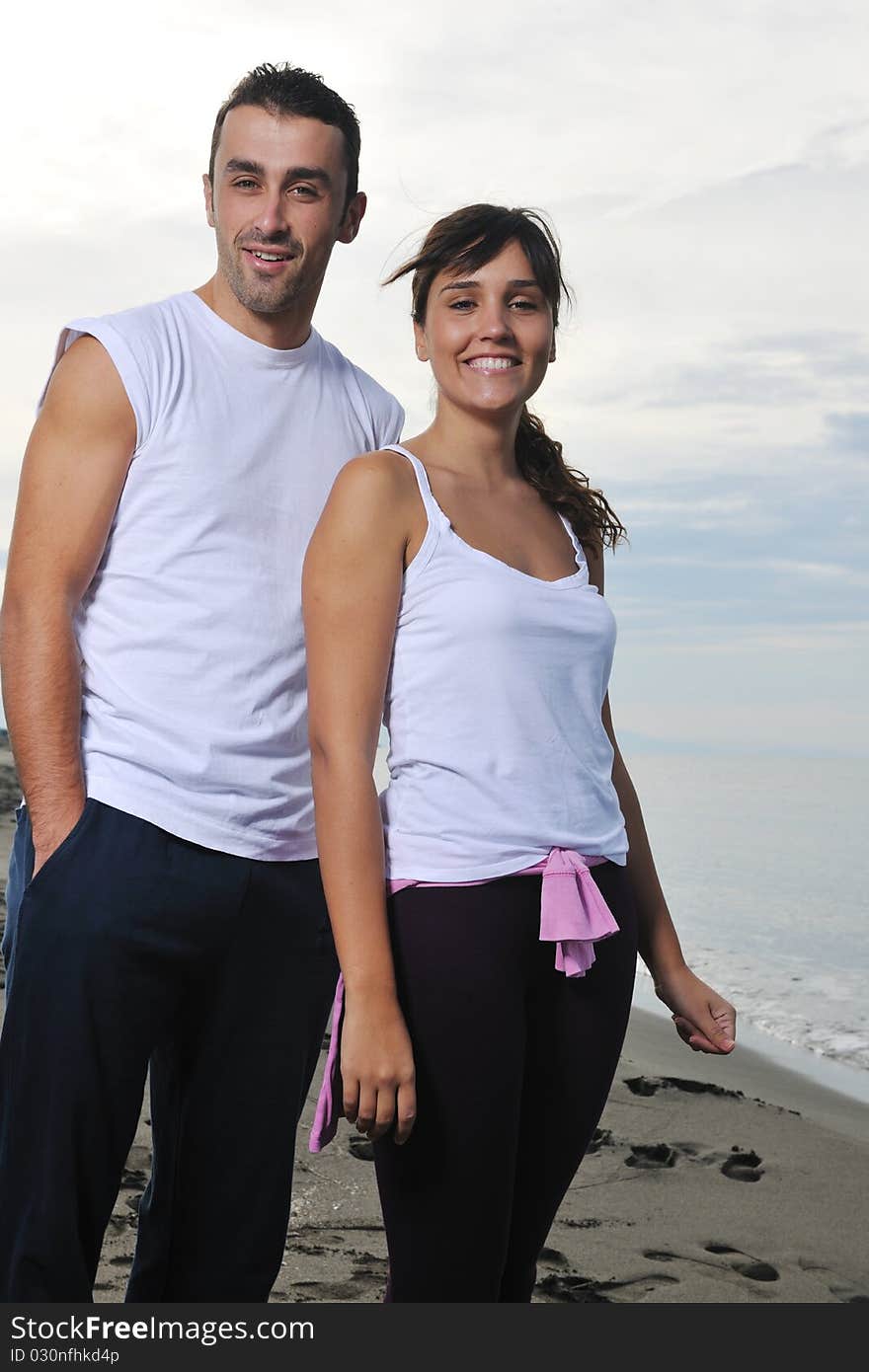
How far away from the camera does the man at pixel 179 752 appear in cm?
190

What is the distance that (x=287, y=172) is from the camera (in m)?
2.07

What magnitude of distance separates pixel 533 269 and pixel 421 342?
0.19 meters

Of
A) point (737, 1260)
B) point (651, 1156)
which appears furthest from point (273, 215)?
point (651, 1156)

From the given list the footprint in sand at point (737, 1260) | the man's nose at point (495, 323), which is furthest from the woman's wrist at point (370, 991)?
the footprint in sand at point (737, 1260)

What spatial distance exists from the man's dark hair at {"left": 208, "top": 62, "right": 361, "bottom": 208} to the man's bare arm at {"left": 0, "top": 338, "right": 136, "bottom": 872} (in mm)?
478

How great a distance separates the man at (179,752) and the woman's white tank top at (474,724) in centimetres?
35

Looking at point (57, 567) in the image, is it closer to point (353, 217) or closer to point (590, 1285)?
point (353, 217)

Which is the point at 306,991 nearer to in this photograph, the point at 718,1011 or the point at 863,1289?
the point at 718,1011

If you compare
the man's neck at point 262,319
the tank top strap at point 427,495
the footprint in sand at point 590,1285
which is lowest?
the footprint in sand at point 590,1285

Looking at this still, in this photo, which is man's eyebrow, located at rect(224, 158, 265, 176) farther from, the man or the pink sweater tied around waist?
the pink sweater tied around waist

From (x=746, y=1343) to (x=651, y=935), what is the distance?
0.68 meters

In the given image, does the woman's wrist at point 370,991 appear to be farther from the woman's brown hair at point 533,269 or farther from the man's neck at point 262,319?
the man's neck at point 262,319

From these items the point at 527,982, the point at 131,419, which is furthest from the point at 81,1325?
the point at 131,419

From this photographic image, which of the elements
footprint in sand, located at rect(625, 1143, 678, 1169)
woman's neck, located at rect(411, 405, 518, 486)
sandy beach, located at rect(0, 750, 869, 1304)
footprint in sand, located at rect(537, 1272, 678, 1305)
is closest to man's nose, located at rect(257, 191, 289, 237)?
woman's neck, located at rect(411, 405, 518, 486)
